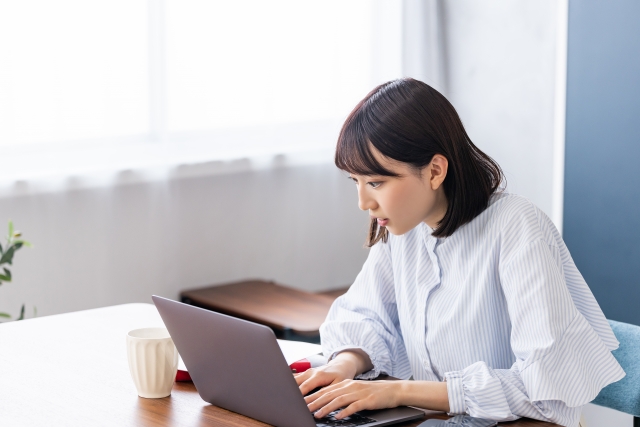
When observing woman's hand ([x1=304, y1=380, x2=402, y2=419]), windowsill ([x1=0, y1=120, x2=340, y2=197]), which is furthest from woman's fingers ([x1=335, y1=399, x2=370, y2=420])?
windowsill ([x1=0, y1=120, x2=340, y2=197])

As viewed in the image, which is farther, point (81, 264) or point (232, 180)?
point (232, 180)

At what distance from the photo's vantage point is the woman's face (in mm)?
1470

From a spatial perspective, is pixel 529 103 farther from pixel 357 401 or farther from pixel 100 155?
pixel 357 401

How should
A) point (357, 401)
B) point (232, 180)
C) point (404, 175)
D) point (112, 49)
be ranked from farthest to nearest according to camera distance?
1. point (232, 180)
2. point (112, 49)
3. point (404, 175)
4. point (357, 401)

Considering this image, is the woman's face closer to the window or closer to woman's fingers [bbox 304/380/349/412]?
woman's fingers [bbox 304/380/349/412]

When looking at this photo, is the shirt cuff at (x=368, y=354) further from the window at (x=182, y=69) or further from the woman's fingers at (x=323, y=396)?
the window at (x=182, y=69)

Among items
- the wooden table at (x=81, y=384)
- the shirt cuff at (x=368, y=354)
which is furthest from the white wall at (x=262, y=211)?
the shirt cuff at (x=368, y=354)

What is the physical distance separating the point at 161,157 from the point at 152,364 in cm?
197

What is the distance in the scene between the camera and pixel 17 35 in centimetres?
285

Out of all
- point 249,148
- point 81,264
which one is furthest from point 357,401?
point 249,148

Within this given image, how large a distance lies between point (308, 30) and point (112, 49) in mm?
866

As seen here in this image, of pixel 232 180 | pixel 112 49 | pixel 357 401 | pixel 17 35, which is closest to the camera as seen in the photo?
pixel 357 401

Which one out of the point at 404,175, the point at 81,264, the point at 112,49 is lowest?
the point at 81,264

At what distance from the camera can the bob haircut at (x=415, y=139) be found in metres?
1.44
